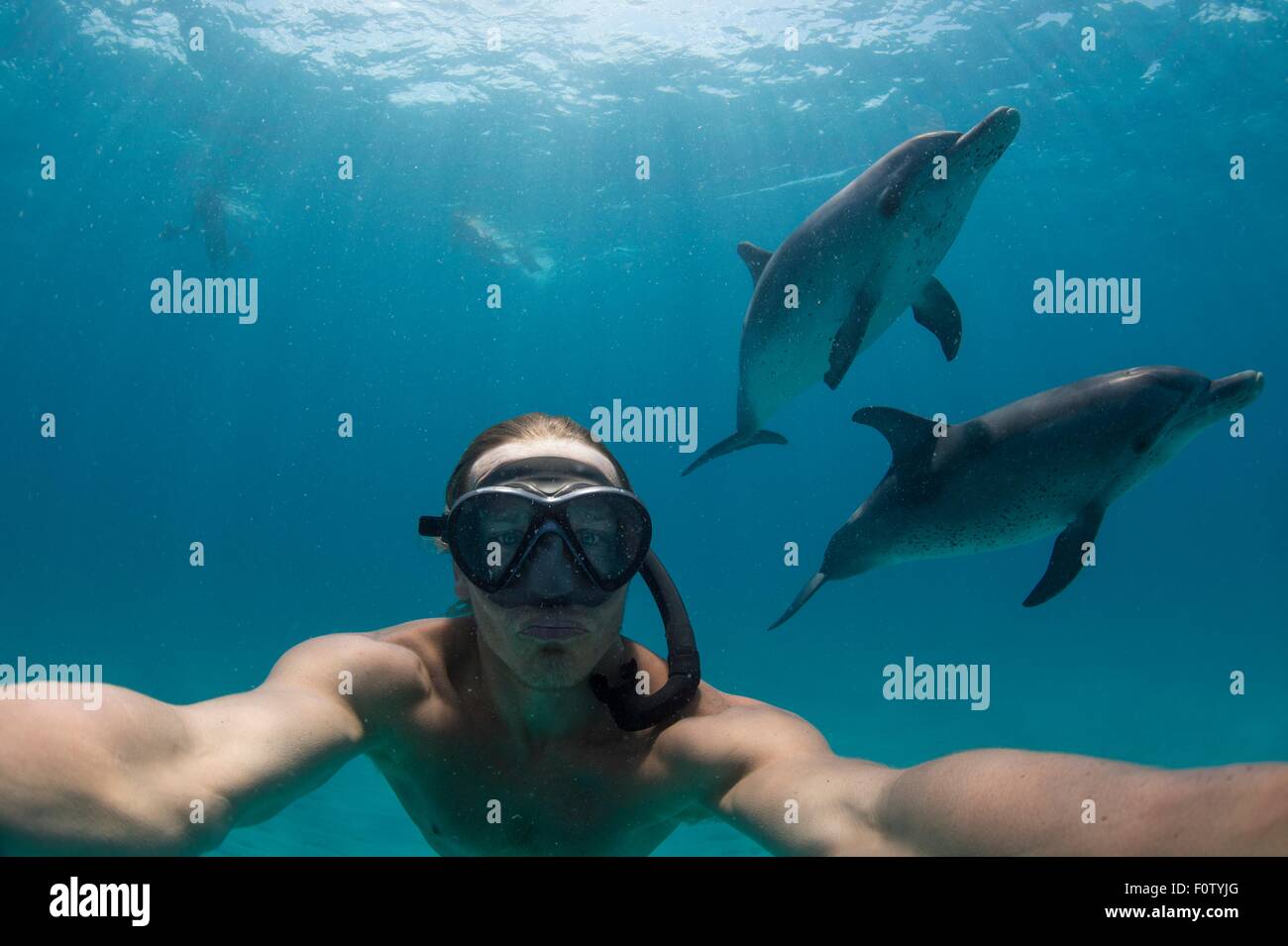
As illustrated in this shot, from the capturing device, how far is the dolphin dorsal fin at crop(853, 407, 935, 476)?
6191mm

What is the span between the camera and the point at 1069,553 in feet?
20.3

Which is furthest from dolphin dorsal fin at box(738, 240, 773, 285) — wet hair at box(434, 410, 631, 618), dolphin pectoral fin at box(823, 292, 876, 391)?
wet hair at box(434, 410, 631, 618)

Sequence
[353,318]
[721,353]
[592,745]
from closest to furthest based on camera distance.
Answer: [592,745], [353,318], [721,353]

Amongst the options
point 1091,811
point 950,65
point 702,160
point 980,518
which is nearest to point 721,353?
point 702,160

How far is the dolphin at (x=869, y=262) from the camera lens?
5.95 metres

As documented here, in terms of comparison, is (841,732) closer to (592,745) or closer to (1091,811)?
(592,745)

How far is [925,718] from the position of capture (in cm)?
2377

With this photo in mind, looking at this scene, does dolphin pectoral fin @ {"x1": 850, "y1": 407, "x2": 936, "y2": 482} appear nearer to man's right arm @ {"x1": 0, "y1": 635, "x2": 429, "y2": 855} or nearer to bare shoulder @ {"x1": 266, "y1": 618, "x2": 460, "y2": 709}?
bare shoulder @ {"x1": 266, "y1": 618, "x2": 460, "y2": 709}

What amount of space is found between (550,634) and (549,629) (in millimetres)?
19

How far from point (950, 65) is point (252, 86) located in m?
20.0

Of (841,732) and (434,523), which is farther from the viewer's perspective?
(841,732)

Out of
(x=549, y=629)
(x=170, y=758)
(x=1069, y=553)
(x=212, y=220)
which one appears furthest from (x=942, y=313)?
(x=212, y=220)

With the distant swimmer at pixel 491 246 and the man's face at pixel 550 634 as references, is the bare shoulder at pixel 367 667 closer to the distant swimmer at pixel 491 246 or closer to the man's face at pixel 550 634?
the man's face at pixel 550 634

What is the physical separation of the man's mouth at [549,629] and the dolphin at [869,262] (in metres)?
4.05
